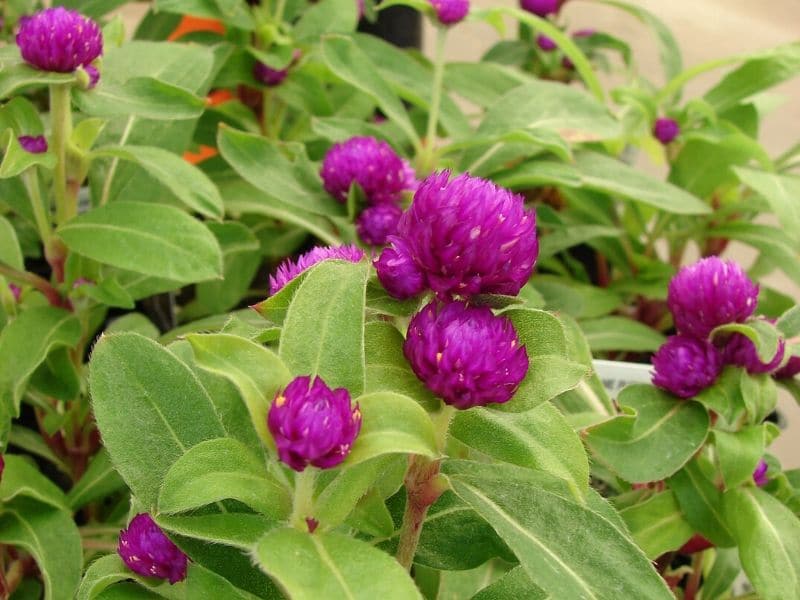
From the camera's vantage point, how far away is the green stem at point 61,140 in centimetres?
75

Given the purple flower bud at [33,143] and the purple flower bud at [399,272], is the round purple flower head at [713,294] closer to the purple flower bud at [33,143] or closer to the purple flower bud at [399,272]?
the purple flower bud at [399,272]

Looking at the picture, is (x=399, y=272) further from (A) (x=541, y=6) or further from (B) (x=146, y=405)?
(A) (x=541, y=6)

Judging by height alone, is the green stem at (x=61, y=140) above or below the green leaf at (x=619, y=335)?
above

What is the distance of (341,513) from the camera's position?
0.43 m

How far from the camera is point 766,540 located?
2.12 ft

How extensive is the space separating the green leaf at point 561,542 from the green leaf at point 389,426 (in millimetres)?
70

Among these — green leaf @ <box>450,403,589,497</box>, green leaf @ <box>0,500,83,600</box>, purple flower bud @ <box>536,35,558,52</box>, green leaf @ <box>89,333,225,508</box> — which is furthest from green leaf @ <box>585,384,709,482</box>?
purple flower bud @ <box>536,35,558,52</box>

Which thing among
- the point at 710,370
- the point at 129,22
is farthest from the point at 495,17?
the point at 129,22

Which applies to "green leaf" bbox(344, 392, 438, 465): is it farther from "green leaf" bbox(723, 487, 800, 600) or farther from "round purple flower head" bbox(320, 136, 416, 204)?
"round purple flower head" bbox(320, 136, 416, 204)

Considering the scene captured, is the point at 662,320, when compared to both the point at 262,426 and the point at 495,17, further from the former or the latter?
the point at 262,426

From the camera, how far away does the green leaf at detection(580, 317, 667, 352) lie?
1072 mm

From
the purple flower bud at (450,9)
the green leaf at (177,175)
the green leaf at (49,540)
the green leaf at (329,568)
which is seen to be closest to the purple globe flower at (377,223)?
the green leaf at (177,175)

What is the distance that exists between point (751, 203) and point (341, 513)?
91cm

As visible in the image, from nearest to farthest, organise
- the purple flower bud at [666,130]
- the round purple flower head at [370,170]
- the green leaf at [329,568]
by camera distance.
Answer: the green leaf at [329,568] → the round purple flower head at [370,170] → the purple flower bud at [666,130]
